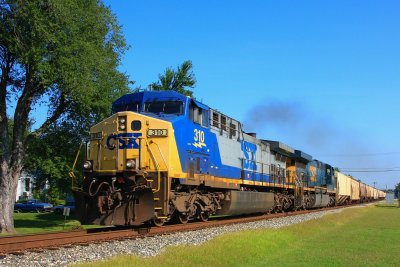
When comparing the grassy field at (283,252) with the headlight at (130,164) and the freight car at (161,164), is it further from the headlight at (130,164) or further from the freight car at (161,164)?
the headlight at (130,164)

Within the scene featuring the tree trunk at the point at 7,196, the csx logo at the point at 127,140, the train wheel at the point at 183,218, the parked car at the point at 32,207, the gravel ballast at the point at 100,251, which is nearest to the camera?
the gravel ballast at the point at 100,251

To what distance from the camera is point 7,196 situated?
19.1m

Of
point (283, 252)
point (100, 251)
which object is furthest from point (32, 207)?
point (283, 252)

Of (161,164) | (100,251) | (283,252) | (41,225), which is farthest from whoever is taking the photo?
(41,225)

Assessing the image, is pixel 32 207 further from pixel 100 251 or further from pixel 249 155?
pixel 100 251

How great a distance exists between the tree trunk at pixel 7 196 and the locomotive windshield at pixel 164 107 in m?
7.98

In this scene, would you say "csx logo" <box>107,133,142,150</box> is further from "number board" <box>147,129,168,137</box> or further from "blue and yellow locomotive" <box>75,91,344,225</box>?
"number board" <box>147,129,168,137</box>

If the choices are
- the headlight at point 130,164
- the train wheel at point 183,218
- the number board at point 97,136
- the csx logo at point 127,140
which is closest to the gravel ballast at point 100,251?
the headlight at point 130,164

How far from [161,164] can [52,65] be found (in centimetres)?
772

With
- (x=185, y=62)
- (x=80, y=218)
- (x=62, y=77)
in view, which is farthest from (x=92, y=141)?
(x=185, y=62)

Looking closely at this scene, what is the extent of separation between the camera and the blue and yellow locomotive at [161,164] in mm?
13031

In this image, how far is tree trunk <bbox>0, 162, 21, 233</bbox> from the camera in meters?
18.7

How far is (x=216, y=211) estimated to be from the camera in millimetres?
18016

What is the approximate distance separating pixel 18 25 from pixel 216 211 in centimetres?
1097
